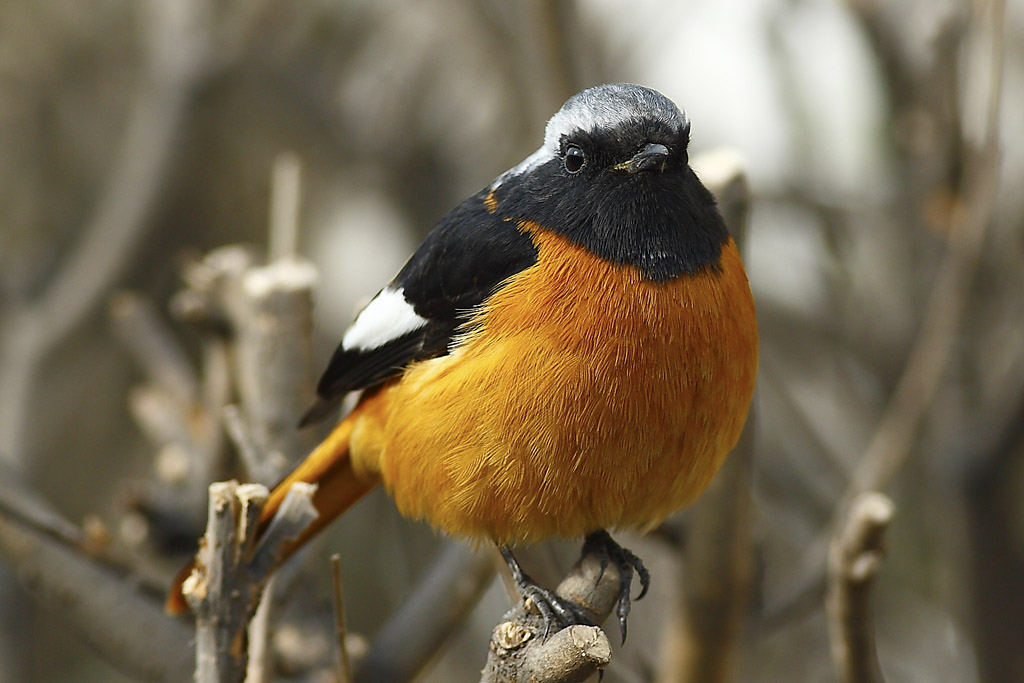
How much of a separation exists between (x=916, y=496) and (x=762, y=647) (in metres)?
1.05

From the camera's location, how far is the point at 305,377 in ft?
10.8

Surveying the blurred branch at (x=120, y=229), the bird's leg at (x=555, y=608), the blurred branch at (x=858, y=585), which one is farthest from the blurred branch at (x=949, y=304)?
the blurred branch at (x=120, y=229)

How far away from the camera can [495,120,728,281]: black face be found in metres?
2.45

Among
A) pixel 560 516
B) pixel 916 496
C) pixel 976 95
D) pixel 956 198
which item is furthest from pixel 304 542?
pixel 916 496

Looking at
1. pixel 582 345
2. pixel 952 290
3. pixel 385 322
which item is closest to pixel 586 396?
pixel 582 345

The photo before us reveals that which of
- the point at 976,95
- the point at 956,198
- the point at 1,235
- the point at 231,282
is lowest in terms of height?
the point at 956,198

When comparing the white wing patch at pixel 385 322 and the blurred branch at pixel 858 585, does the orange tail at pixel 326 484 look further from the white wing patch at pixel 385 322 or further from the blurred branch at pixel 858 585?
the blurred branch at pixel 858 585

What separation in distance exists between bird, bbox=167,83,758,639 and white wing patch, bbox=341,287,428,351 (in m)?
0.05

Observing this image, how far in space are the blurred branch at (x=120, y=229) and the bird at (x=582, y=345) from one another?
243cm

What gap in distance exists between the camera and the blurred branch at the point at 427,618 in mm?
2996

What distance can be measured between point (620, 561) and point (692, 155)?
255 cm

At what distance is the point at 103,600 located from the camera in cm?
303

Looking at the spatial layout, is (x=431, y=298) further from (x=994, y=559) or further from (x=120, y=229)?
(x=120, y=229)

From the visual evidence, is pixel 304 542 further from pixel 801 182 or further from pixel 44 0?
pixel 44 0
